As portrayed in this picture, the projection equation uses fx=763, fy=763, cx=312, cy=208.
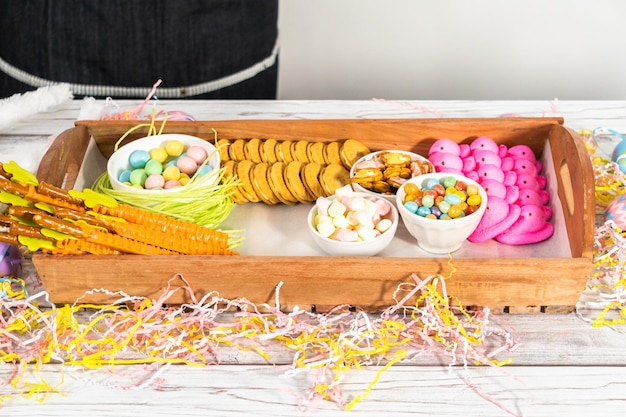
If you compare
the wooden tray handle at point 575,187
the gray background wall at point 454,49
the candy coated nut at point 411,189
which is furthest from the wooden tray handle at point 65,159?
the gray background wall at point 454,49

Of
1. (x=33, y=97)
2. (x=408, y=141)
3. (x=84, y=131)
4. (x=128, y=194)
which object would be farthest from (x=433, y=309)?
(x=33, y=97)

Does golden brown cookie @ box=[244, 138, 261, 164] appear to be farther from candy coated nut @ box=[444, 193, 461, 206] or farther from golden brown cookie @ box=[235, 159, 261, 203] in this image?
candy coated nut @ box=[444, 193, 461, 206]

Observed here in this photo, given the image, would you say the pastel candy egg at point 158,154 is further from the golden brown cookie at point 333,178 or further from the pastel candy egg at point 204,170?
the golden brown cookie at point 333,178

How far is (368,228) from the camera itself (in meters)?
1.22

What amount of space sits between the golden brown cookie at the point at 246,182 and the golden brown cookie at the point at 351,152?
0.57 ft

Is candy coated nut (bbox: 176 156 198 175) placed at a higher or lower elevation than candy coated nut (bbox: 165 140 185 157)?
lower

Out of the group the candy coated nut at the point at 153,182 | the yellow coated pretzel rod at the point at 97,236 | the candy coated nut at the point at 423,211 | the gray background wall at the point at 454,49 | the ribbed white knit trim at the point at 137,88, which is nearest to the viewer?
the yellow coated pretzel rod at the point at 97,236

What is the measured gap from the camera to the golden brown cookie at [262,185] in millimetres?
1379

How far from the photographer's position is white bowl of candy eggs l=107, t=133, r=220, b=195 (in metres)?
1.35

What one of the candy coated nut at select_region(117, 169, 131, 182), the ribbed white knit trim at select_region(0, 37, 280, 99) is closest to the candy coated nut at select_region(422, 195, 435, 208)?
the candy coated nut at select_region(117, 169, 131, 182)

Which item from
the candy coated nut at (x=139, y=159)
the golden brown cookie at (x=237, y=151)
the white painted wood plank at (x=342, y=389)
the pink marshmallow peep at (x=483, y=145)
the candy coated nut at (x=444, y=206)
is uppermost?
the pink marshmallow peep at (x=483, y=145)

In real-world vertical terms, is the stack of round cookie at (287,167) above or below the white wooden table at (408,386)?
above

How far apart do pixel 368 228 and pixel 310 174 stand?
21 cm

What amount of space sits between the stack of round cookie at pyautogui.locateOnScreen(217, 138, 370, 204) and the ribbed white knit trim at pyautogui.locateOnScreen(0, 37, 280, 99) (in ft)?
1.98
